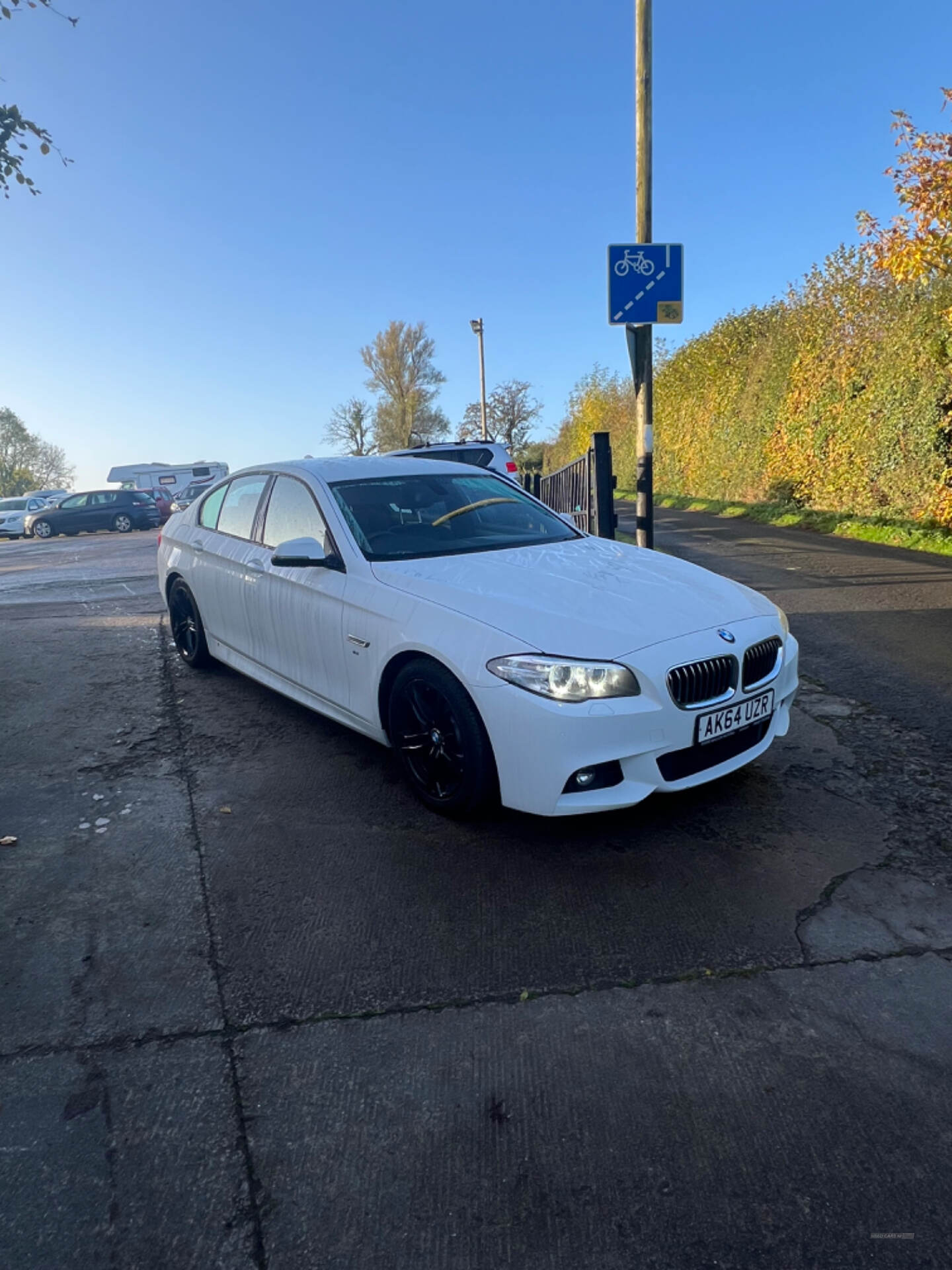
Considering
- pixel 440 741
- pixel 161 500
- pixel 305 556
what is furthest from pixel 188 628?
pixel 161 500

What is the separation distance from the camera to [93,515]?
29.7m

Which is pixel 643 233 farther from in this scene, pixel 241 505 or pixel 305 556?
pixel 305 556

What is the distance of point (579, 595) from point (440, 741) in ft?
2.85

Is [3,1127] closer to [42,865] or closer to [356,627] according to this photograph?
[42,865]

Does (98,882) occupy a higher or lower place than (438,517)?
lower

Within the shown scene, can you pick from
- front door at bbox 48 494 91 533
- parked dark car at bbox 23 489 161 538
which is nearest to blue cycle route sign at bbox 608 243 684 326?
parked dark car at bbox 23 489 161 538

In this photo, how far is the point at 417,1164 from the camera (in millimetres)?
1980

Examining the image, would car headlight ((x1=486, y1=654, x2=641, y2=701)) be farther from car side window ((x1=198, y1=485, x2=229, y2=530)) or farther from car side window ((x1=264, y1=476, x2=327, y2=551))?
car side window ((x1=198, y1=485, x2=229, y2=530))

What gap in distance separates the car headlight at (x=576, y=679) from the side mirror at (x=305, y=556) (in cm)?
140

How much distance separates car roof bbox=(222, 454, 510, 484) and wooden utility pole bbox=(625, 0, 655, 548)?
12.4 ft

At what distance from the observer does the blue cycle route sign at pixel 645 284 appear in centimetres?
809

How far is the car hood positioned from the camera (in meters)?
3.34

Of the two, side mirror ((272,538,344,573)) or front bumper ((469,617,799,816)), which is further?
side mirror ((272,538,344,573))

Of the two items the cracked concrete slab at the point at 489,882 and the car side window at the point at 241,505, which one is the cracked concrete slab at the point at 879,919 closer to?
the cracked concrete slab at the point at 489,882
